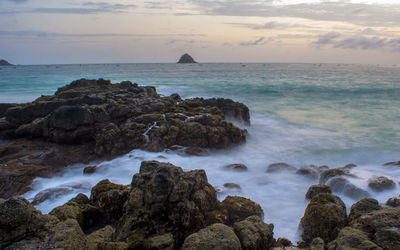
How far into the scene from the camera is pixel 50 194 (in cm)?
671

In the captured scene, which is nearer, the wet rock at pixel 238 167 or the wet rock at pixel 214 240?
the wet rock at pixel 214 240

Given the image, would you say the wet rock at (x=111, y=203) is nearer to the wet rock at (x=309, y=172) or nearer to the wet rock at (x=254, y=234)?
the wet rock at (x=254, y=234)

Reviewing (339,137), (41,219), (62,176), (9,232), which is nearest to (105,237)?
(41,219)

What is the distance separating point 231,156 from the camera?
32.5 feet

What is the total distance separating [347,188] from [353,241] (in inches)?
154

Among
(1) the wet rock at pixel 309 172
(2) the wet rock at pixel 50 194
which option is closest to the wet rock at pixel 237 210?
(1) the wet rock at pixel 309 172

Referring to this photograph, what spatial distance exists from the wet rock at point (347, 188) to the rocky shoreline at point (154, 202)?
2cm

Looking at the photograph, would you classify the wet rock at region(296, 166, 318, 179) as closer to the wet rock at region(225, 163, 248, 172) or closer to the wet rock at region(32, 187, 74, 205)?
the wet rock at region(225, 163, 248, 172)

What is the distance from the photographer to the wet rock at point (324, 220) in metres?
4.55

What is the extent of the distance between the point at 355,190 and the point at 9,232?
7259 millimetres

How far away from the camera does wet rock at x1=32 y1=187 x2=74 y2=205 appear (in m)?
6.48

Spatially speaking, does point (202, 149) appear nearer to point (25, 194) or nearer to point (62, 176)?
point (62, 176)

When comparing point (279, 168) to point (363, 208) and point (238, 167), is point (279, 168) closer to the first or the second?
point (238, 167)

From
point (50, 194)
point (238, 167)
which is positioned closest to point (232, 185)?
point (238, 167)
